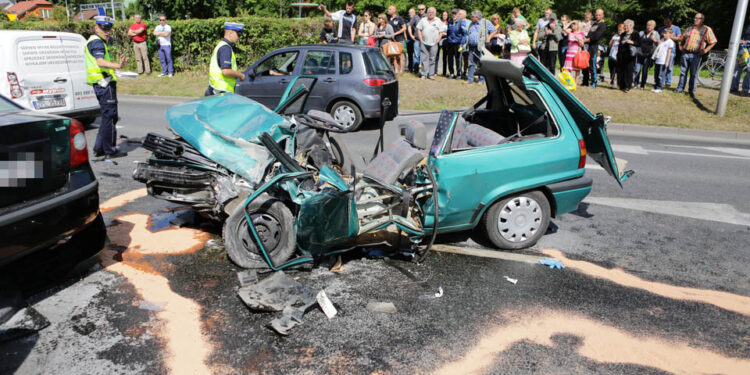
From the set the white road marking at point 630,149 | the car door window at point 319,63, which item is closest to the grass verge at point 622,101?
the white road marking at point 630,149

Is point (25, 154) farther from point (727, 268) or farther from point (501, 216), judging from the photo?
point (727, 268)

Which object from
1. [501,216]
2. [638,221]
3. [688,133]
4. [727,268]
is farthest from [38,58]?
[688,133]

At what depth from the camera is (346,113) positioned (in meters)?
11.0

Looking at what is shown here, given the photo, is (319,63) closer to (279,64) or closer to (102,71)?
(279,64)

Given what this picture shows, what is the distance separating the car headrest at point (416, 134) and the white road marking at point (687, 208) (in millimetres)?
2846

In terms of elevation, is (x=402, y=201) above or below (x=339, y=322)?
above

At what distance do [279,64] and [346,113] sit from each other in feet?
6.14

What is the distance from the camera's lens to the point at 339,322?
3863 mm

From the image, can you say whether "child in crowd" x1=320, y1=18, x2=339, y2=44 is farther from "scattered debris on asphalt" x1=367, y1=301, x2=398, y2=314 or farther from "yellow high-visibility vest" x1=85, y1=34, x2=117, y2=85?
"scattered debris on asphalt" x1=367, y1=301, x2=398, y2=314

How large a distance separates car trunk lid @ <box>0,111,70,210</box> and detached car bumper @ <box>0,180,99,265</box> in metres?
0.11

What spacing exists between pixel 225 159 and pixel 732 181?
741 centimetres

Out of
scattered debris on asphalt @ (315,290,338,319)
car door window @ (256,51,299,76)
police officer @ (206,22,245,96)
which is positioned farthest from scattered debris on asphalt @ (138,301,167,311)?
car door window @ (256,51,299,76)

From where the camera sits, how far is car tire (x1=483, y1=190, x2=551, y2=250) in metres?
5.08

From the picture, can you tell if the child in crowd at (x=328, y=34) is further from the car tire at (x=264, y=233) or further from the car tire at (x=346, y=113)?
the car tire at (x=264, y=233)
